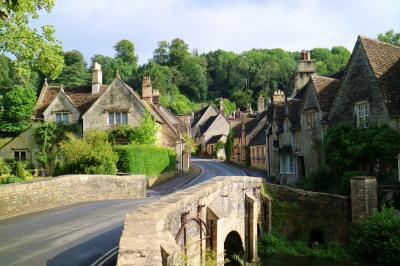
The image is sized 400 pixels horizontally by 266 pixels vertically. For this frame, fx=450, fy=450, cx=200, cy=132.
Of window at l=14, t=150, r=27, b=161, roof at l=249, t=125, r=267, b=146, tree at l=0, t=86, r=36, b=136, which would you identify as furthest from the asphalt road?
tree at l=0, t=86, r=36, b=136

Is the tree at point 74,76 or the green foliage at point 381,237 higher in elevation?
the tree at point 74,76

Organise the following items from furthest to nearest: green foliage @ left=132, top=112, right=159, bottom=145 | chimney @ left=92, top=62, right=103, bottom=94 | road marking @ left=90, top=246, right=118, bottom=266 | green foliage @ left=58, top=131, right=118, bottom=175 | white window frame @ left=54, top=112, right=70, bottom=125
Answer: chimney @ left=92, top=62, right=103, bottom=94, white window frame @ left=54, top=112, right=70, bottom=125, green foliage @ left=132, top=112, right=159, bottom=145, green foliage @ left=58, top=131, right=118, bottom=175, road marking @ left=90, top=246, right=118, bottom=266

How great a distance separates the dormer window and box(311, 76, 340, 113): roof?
9.51 ft

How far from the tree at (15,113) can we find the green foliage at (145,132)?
27454 mm

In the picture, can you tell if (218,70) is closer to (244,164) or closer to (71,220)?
(244,164)

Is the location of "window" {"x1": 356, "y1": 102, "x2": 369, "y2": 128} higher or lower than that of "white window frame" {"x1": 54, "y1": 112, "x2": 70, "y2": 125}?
lower

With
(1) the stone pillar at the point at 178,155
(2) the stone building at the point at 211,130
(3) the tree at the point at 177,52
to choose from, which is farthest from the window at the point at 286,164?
(3) the tree at the point at 177,52

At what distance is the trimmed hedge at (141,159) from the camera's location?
1395 inches

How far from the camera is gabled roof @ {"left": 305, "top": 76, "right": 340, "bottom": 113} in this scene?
101 ft

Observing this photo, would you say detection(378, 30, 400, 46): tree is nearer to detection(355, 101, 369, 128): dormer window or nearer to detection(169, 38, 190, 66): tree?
detection(355, 101, 369, 128): dormer window

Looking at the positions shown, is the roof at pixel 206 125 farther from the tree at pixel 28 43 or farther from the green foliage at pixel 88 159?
the tree at pixel 28 43

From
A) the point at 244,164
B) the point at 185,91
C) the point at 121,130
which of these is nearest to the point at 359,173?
the point at 121,130

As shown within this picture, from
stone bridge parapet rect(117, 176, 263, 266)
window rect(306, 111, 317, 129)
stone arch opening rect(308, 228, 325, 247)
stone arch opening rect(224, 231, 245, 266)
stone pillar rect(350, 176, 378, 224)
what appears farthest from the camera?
window rect(306, 111, 317, 129)

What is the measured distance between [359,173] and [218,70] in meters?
126
